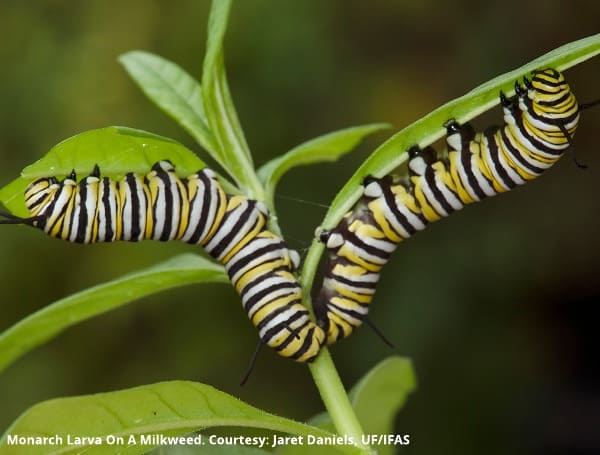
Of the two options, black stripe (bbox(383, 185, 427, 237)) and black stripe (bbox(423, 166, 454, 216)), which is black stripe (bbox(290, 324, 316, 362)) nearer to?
black stripe (bbox(383, 185, 427, 237))

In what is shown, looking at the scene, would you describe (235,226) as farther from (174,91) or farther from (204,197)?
(174,91)

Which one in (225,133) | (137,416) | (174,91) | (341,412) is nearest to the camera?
(137,416)

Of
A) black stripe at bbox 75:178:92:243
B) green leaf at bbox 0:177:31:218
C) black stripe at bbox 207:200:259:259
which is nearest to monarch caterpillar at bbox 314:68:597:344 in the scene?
black stripe at bbox 207:200:259:259

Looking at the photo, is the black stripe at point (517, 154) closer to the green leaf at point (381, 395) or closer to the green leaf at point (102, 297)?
the green leaf at point (381, 395)

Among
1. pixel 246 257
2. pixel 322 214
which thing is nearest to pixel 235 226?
pixel 246 257

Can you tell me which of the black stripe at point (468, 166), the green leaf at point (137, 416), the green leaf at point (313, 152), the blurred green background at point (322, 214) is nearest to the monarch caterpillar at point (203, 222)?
the green leaf at point (313, 152)

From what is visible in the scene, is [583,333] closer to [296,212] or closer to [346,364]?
[346,364]
